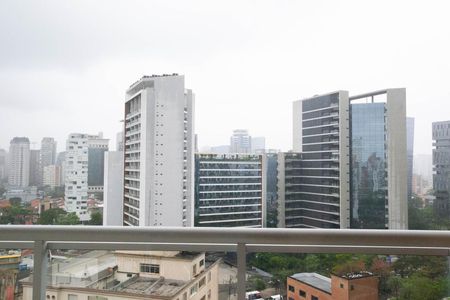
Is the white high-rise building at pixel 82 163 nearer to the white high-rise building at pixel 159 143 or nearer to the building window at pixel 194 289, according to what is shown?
the white high-rise building at pixel 159 143

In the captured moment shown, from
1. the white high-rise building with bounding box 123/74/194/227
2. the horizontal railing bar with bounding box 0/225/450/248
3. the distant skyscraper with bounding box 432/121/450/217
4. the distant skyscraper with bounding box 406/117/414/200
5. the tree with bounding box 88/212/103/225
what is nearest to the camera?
the horizontal railing bar with bounding box 0/225/450/248

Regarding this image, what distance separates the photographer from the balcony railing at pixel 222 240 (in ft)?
4.25

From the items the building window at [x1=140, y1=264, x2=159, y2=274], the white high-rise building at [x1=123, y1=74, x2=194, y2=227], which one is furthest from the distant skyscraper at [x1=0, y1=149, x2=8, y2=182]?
the building window at [x1=140, y1=264, x2=159, y2=274]

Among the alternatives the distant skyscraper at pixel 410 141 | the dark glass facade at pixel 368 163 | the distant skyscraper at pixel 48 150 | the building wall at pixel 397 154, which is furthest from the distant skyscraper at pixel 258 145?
the distant skyscraper at pixel 48 150

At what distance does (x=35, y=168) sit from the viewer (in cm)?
247

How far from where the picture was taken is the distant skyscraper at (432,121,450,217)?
7.50 feet

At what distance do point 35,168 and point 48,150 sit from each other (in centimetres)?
16

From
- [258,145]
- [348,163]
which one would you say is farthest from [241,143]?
[348,163]

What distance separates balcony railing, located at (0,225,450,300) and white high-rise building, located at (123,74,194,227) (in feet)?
3.41

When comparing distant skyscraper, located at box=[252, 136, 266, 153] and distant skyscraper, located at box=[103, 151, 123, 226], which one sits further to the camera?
distant skyscraper, located at box=[252, 136, 266, 153]

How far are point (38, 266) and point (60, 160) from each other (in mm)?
1300

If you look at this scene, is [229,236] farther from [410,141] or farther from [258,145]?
[410,141]

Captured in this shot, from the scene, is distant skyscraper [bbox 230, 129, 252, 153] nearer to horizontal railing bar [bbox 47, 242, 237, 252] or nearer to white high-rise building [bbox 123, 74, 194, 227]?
white high-rise building [bbox 123, 74, 194, 227]

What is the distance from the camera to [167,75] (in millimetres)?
2672
